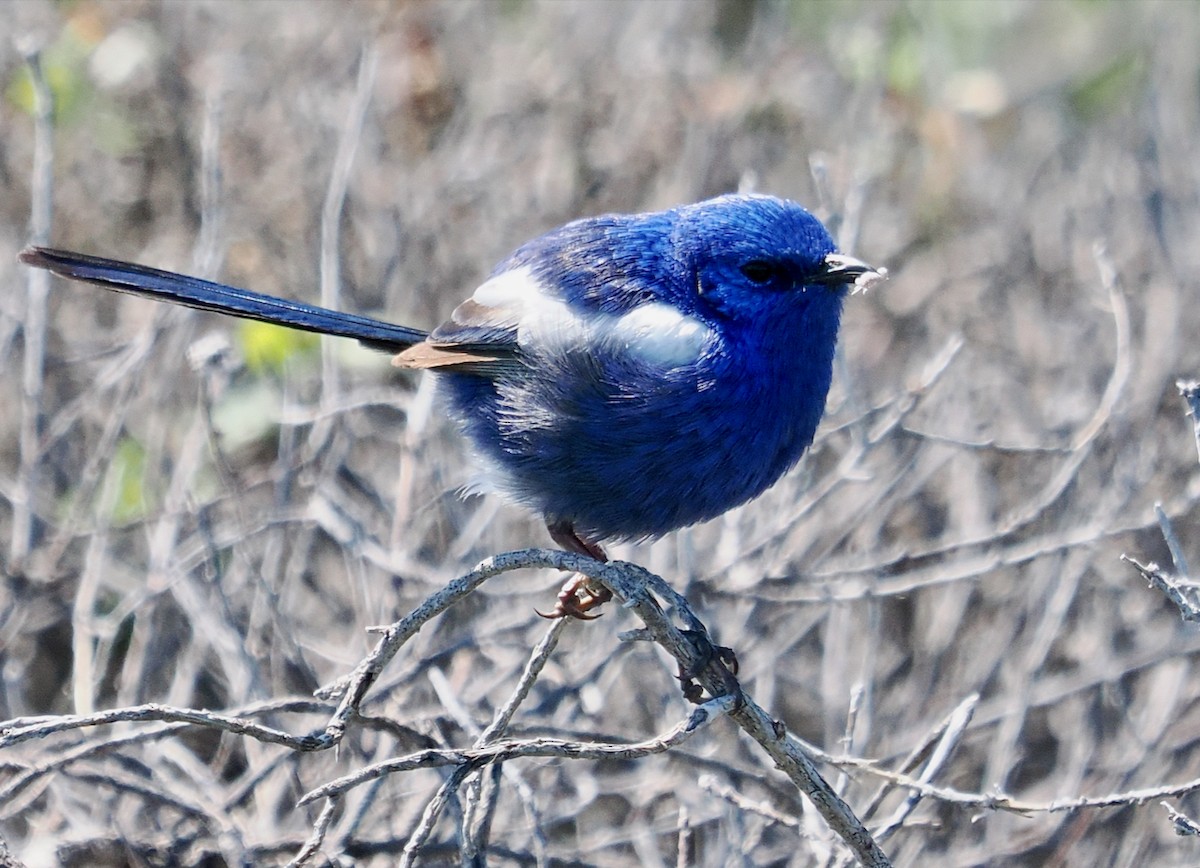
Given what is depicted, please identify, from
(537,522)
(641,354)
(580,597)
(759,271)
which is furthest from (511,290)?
(537,522)

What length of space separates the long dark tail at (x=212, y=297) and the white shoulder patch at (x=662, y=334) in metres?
0.68

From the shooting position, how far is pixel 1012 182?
6.30 meters

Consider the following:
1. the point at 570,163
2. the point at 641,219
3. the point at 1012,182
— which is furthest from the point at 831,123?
the point at 641,219

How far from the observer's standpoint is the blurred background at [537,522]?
3682 millimetres

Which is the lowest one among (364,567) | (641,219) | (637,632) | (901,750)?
(901,750)

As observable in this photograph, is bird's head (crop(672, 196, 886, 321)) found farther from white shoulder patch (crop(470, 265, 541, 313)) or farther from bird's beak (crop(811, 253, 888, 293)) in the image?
white shoulder patch (crop(470, 265, 541, 313))

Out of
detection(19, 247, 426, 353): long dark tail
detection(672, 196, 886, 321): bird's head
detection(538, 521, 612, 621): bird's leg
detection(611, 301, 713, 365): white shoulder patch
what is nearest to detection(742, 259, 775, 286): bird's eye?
detection(672, 196, 886, 321): bird's head

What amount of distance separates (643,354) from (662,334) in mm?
67

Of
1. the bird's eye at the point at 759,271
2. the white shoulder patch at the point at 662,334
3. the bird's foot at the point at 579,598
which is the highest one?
the bird's eye at the point at 759,271

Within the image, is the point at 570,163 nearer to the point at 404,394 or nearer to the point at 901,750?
the point at 404,394

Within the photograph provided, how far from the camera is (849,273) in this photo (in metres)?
3.33

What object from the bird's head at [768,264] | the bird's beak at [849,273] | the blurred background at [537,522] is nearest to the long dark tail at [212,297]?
the blurred background at [537,522]

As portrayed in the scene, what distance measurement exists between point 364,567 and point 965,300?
8.84 ft

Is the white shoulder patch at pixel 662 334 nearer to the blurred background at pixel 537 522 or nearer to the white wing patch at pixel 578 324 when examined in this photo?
the white wing patch at pixel 578 324
